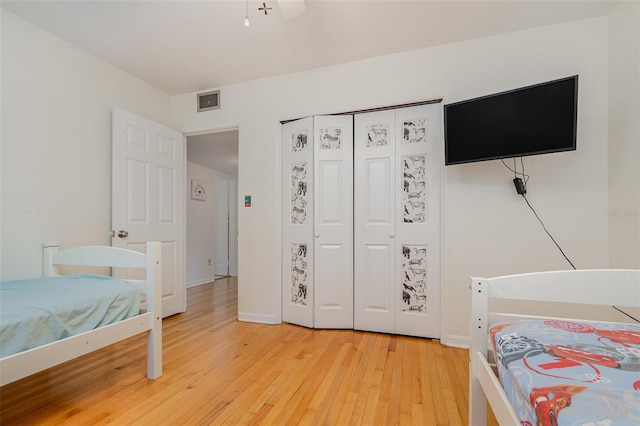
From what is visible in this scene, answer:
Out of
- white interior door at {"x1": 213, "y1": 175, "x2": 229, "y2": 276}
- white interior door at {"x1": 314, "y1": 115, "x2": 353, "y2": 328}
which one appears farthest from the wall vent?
white interior door at {"x1": 213, "y1": 175, "x2": 229, "y2": 276}

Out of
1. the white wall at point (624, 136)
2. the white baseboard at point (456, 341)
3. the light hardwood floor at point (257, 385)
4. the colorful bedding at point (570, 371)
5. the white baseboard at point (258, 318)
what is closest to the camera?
the colorful bedding at point (570, 371)

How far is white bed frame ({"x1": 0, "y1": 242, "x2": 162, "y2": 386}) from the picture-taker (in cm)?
116

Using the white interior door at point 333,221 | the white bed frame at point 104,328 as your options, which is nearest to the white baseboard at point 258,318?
the white interior door at point 333,221

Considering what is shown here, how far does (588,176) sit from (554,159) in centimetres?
24

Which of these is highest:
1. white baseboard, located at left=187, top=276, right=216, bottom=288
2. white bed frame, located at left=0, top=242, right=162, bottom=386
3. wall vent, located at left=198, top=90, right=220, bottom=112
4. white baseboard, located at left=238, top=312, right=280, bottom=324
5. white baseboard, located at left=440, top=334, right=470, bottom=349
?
wall vent, located at left=198, top=90, right=220, bottom=112

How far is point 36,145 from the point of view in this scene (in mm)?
2078

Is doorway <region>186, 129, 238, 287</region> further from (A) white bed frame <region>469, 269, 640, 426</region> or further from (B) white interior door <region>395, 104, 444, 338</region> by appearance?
(A) white bed frame <region>469, 269, 640, 426</region>

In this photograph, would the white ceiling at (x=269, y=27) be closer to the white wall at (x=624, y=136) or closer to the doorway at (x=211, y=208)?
the white wall at (x=624, y=136)

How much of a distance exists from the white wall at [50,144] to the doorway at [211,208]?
1430 mm

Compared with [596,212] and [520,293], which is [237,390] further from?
[596,212]

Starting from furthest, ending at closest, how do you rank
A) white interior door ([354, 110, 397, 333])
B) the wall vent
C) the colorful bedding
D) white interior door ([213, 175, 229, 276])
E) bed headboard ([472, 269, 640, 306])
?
white interior door ([213, 175, 229, 276]) < the wall vent < white interior door ([354, 110, 397, 333]) < bed headboard ([472, 269, 640, 306]) < the colorful bedding

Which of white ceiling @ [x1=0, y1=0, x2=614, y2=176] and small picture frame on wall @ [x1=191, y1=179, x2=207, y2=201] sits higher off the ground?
white ceiling @ [x1=0, y1=0, x2=614, y2=176]

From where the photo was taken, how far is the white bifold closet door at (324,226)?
2.62m

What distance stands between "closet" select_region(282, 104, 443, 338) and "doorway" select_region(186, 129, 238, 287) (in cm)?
175
